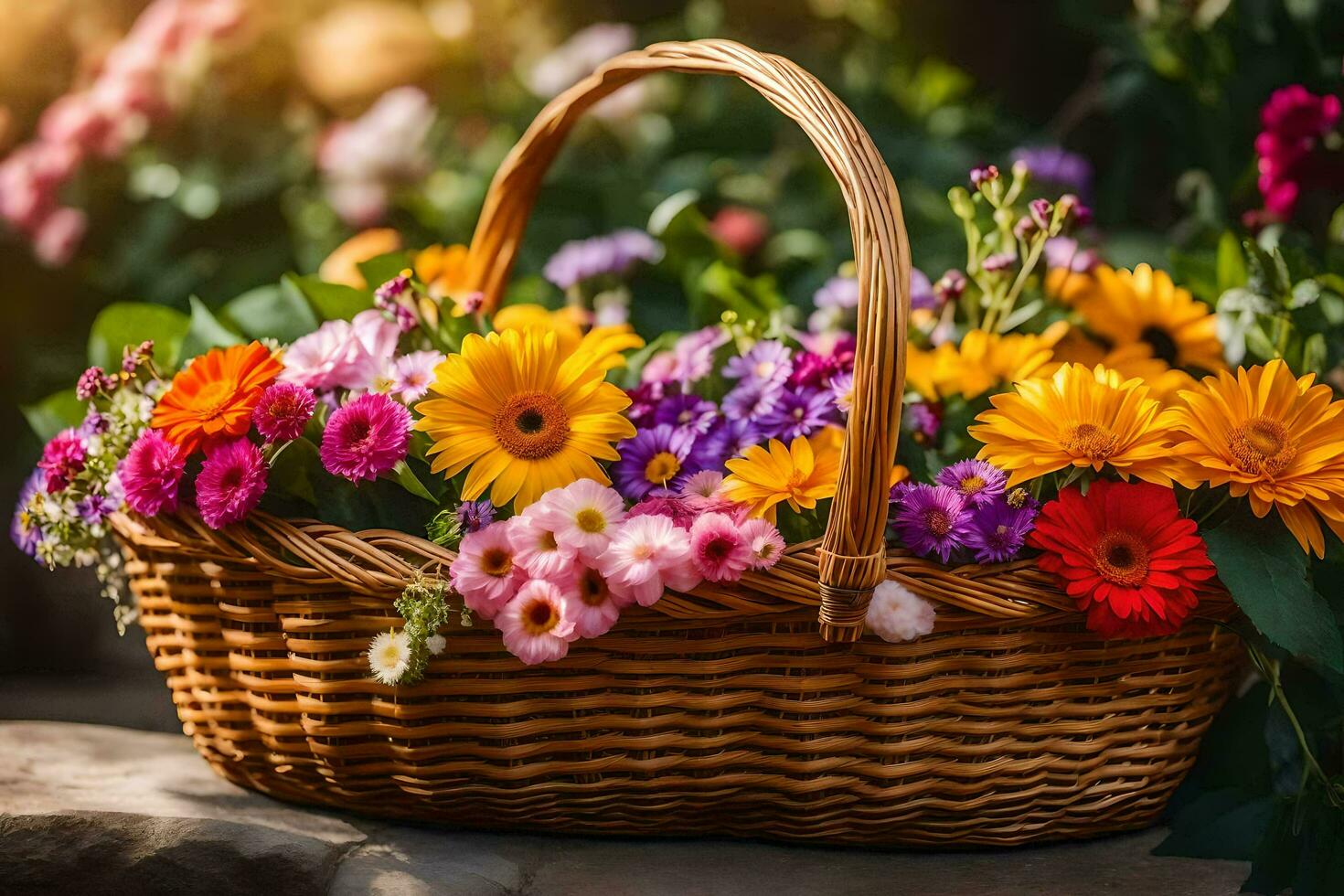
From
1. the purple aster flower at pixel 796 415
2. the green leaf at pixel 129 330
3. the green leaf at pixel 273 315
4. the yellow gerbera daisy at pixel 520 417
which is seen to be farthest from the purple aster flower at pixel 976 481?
the green leaf at pixel 129 330

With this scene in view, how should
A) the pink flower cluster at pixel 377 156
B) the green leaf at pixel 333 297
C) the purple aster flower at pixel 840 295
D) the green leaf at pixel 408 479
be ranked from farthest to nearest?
the pink flower cluster at pixel 377 156 < the purple aster flower at pixel 840 295 < the green leaf at pixel 333 297 < the green leaf at pixel 408 479

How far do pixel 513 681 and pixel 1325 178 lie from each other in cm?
95

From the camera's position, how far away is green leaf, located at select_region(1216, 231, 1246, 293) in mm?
1083

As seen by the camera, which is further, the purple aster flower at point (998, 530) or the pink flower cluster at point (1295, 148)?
the pink flower cluster at point (1295, 148)

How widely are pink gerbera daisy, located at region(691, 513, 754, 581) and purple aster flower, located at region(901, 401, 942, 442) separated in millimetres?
276

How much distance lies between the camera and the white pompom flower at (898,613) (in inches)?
29.8

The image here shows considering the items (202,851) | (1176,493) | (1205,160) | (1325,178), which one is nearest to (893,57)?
(1205,160)

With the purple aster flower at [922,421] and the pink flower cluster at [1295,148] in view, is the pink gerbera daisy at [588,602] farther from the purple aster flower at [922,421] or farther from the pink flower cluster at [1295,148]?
the pink flower cluster at [1295,148]

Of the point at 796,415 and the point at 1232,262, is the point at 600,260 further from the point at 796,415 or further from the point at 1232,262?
the point at 1232,262

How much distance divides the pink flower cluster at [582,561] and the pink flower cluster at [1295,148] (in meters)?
0.75

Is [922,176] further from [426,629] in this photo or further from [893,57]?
[426,629]

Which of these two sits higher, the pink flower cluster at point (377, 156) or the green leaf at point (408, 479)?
the pink flower cluster at point (377, 156)

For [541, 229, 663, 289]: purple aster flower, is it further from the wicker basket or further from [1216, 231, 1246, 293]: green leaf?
[1216, 231, 1246, 293]: green leaf

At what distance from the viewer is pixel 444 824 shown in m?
0.89
